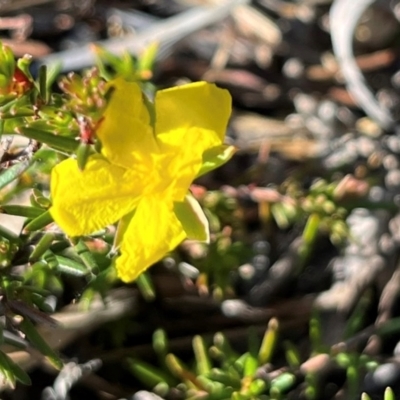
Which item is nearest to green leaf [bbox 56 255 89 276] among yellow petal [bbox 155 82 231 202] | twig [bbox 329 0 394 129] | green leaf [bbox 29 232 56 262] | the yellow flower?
green leaf [bbox 29 232 56 262]

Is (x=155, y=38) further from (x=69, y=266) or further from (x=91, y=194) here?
(x=91, y=194)

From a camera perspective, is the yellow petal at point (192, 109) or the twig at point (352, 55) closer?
the yellow petal at point (192, 109)

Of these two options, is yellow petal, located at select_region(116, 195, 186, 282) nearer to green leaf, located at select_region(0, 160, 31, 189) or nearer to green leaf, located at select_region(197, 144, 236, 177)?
green leaf, located at select_region(197, 144, 236, 177)

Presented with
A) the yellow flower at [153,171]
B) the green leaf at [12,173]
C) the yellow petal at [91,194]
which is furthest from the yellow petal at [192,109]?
the green leaf at [12,173]

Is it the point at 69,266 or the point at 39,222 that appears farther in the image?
the point at 69,266

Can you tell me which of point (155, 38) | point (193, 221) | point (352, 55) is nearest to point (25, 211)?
point (193, 221)

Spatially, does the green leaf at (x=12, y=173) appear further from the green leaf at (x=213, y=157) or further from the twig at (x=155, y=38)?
the twig at (x=155, y=38)

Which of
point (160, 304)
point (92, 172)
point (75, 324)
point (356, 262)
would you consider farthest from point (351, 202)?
point (92, 172)
